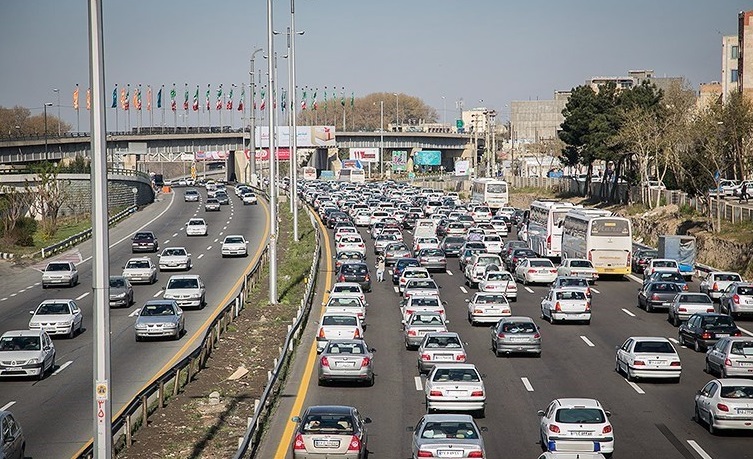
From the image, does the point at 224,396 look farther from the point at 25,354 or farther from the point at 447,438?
the point at 447,438

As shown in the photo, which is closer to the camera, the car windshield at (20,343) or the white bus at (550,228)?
the car windshield at (20,343)

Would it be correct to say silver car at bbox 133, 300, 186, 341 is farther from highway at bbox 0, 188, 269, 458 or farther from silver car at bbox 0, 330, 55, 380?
silver car at bbox 0, 330, 55, 380

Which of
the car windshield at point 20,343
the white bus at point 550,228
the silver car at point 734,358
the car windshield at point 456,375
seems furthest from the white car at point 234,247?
the car windshield at point 456,375

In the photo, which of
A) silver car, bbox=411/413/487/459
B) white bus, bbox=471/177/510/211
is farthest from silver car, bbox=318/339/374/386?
white bus, bbox=471/177/510/211

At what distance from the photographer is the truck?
2479 inches

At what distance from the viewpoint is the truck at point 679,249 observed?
6297 cm

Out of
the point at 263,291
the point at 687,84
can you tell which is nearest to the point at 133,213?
the point at 263,291

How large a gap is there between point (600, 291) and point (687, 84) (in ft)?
304

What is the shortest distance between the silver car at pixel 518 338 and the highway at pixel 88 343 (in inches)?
394

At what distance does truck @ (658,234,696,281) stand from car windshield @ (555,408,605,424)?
40737 millimetres

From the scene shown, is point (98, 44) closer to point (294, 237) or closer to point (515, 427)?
point (515, 427)

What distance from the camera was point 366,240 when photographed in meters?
82.9

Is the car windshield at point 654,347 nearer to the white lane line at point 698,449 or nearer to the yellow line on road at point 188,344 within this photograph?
the white lane line at point 698,449

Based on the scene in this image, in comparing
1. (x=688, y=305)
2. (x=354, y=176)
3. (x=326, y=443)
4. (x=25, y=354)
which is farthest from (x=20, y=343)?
(x=354, y=176)
